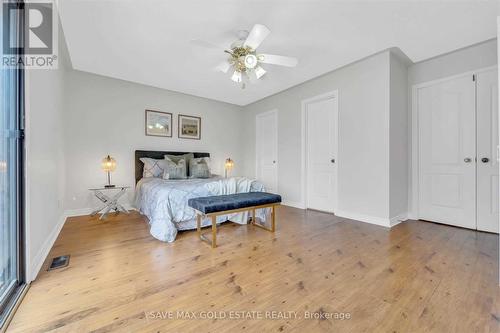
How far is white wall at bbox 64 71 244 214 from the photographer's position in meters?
3.61

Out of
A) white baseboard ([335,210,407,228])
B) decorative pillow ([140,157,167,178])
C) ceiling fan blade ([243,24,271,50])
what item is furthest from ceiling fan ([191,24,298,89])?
white baseboard ([335,210,407,228])

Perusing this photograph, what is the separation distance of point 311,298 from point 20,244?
2.14 meters

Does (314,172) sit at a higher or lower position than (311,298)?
higher

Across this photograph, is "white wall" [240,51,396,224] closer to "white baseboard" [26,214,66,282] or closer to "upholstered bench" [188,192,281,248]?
"upholstered bench" [188,192,281,248]

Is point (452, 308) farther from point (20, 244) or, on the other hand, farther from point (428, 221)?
point (20, 244)

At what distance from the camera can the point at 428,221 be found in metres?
3.21

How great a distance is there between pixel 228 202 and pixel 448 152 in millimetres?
3246

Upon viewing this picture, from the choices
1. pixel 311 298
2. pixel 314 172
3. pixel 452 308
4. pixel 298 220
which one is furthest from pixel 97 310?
pixel 314 172

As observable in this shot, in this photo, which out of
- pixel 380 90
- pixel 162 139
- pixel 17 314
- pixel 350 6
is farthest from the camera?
pixel 162 139

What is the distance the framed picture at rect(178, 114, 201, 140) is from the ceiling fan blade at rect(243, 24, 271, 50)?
2854mm

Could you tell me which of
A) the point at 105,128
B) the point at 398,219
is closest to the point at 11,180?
the point at 105,128

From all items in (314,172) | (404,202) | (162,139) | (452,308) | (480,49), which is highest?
(480,49)

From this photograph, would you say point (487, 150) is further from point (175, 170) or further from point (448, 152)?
point (175, 170)

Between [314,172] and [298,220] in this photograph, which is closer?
[298,220]
